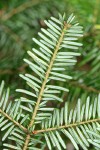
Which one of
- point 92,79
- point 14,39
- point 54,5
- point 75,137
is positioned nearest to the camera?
point 75,137

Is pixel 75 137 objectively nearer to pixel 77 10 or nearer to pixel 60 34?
pixel 60 34

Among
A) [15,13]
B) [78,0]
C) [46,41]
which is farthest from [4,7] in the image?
[46,41]

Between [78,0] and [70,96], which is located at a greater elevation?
[78,0]

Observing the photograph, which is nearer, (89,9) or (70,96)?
(70,96)

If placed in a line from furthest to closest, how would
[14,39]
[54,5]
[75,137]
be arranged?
1. [54,5]
2. [14,39]
3. [75,137]

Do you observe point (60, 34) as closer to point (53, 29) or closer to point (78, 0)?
point (53, 29)

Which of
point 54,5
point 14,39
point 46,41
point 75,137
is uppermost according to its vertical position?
point 54,5

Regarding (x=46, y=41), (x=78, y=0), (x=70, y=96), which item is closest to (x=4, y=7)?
(x=78, y=0)
